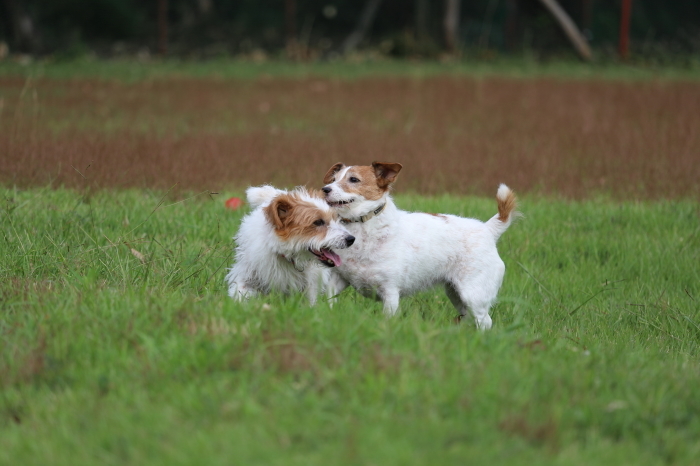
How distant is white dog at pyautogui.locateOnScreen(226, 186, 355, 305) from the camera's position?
511 centimetres

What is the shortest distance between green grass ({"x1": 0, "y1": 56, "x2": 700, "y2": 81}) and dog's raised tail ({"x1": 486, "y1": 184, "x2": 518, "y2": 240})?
14626mm

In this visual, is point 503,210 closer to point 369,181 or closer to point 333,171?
point 369,181

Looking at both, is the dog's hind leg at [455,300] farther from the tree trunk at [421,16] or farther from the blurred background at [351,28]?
the tree trunk at [421,16]

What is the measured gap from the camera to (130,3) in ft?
106

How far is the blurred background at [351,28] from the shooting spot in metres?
25.0

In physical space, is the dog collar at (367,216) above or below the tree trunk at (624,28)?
above

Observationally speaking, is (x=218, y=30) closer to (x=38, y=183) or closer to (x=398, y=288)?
Answer: (x=38, y=183)

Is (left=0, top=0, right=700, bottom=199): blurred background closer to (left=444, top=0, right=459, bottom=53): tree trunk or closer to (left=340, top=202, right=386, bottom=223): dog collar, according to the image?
(left=444, top=0, right=459, bottom=53): tree trunk

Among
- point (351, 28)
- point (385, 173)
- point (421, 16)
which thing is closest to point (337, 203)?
point (385, 173)

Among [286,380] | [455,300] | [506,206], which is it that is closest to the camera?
[286,380]

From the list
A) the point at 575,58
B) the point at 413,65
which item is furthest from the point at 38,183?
the point at 575,58

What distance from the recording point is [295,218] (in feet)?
16.8

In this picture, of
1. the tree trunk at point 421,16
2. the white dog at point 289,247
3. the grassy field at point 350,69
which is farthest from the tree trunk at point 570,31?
the white dog at point 289,247

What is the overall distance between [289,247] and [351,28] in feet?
91.2
